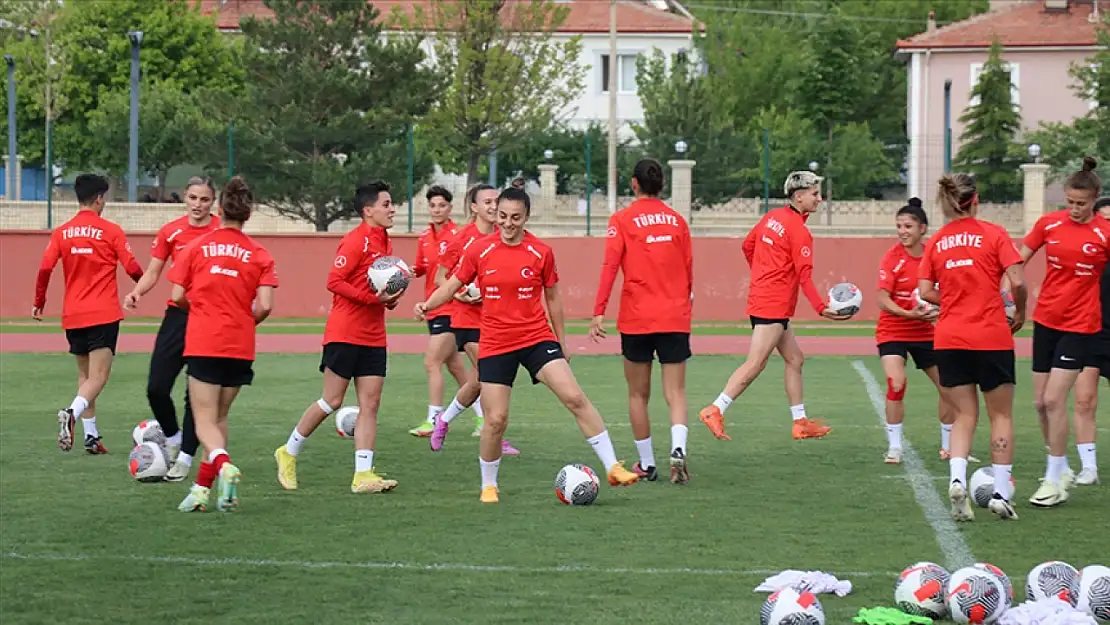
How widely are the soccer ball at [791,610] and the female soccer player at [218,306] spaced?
160 inches

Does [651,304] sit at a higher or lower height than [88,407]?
higher

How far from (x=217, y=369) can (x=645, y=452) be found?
9.67ft

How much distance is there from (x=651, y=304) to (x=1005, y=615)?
432 cm

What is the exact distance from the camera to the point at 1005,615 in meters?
6.71

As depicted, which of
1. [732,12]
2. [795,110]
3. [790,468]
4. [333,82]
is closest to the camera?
[790,468]

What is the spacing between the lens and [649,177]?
34.6 ft

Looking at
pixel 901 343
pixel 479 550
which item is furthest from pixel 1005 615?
pixel 901 343

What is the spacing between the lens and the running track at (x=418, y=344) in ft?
76.0

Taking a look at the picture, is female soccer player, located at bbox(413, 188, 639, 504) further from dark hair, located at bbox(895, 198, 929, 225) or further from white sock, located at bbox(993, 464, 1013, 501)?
dark hair, located at bbox(895, 198, 929, 225)

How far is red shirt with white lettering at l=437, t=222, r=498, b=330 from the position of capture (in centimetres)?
1212

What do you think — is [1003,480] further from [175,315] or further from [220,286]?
[175,315]

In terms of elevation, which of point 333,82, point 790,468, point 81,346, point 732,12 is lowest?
point 790,468

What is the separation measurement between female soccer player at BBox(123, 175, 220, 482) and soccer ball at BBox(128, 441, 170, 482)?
0.07 metres

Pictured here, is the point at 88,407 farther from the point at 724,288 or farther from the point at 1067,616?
the point at 724,288
